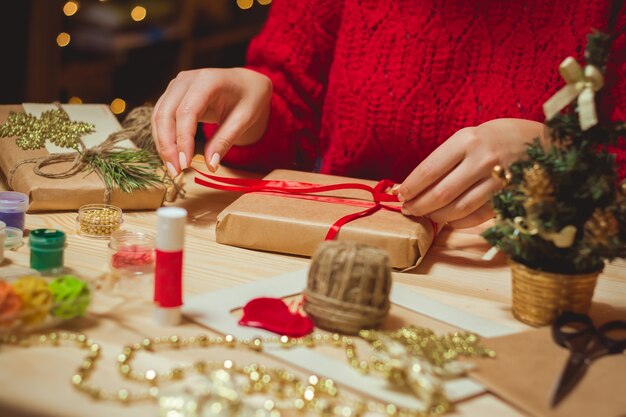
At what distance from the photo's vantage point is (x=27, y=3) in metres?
2.20

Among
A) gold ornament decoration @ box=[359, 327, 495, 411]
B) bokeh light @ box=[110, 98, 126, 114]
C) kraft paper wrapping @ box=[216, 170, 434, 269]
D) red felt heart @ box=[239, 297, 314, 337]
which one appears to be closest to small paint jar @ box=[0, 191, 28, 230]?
kraft paper wrapping @ box=[216, 170, 434, 269]

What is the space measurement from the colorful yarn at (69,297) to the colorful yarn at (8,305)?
35 millimetres

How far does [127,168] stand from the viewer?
3.62 feet

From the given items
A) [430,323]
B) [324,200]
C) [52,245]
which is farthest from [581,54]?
[52,245]

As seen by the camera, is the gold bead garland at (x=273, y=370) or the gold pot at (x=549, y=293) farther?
the gold pot at (x=549, y=293)

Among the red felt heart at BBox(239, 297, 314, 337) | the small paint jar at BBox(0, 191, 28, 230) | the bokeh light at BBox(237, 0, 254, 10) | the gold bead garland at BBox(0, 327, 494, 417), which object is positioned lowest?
the gold bead garland at BBox(0, 327, 494, 417)

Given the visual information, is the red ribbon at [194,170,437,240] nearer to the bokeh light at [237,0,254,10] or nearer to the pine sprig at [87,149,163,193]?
the pine sprig at [87,149,163,193]

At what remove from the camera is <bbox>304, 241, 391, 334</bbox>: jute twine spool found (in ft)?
2.32

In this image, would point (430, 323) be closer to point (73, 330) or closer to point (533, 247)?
point (533, 247)

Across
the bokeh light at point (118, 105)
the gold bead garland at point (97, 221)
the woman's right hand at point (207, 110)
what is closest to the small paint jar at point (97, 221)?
the gold bead garland at point (97, 221)

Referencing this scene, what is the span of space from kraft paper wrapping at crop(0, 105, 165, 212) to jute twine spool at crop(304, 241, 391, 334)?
17.6 inches

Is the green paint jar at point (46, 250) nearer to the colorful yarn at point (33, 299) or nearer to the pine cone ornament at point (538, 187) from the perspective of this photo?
the colorful yarn at point (33, 299)

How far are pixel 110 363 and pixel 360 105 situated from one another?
0.78 meters

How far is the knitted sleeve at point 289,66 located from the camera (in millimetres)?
1369
